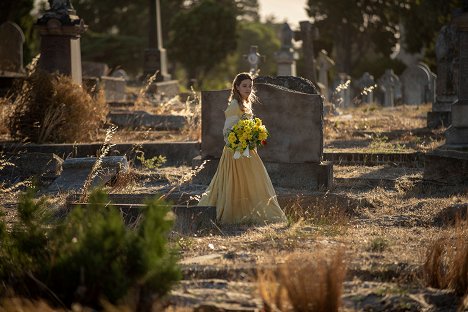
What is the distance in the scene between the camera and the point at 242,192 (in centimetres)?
978

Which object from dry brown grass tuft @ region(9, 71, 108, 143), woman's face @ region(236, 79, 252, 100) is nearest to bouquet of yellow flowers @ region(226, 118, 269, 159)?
woman's face @ region(236, 79, 252, 100)

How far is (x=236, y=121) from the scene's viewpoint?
9844 mm

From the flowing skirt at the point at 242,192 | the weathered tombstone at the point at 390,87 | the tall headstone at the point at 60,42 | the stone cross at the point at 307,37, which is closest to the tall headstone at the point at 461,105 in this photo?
the flowing skirt at the point at 242,192

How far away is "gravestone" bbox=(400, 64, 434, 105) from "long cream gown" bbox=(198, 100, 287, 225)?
23646 millimetres

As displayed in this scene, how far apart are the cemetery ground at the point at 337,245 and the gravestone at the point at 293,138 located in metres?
0.40

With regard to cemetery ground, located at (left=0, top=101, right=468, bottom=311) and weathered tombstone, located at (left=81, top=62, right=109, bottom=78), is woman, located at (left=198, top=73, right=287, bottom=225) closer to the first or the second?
cemetery ground, located at (left=0, top=101, right=468, bottom=311)

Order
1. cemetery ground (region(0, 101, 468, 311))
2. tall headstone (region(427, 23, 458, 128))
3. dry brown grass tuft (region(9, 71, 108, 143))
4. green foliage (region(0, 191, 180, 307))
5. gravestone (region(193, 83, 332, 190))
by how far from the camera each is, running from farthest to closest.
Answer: tall headstone (region(427, 23, 458, 128))
dry brown grass tuft (region(9, 71, 108, 143))
gravestone (region(193, 83, 332, 190))
cemetery ground (region(0, 101, 468, 311))
green foliage (region(0, 191, 180, 307))

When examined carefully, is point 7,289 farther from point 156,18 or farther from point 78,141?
point 156,18

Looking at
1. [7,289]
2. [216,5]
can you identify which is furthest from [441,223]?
[216,5]

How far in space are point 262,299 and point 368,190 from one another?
19.1 feet

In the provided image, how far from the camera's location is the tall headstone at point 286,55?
27.0 meters

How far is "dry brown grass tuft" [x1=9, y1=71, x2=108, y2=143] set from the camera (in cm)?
1467

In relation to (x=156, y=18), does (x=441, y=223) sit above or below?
below

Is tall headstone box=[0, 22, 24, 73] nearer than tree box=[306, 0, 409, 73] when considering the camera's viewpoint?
Yes
